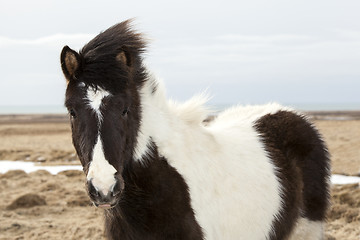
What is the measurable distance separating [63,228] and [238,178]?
4352 mm

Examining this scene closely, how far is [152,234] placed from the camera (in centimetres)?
308

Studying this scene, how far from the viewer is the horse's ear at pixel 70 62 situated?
9.90ft

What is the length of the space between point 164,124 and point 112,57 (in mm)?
680

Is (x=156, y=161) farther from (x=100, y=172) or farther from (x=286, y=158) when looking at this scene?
(x=286, y=158)

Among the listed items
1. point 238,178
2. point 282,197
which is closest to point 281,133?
point 282,197

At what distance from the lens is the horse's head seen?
2.62 metres

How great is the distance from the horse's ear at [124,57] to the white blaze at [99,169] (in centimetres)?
40

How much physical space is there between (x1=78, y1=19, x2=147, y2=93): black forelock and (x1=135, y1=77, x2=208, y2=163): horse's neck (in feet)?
0.66

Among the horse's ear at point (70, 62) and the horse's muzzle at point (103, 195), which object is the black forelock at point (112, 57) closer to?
the horse's ear at point (70, 62)

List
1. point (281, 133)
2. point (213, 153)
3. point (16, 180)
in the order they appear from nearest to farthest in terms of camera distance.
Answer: point (213, 153), point (281, 133), point (16, 180)

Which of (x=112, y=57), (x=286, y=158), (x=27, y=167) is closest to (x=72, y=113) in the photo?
(x=112, y=57)

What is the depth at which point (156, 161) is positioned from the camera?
10.2ft

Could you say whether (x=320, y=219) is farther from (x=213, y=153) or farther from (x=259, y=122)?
(x=213, y=153)

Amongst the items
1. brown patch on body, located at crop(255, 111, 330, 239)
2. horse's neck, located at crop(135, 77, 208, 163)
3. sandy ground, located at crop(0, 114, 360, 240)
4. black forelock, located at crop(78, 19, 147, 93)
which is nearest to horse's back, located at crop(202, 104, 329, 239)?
brown patch on body, located at crop(255, 111, 330, 239)
